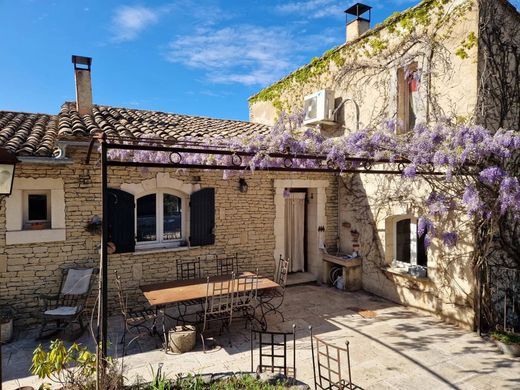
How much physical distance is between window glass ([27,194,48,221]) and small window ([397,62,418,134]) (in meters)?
6.73

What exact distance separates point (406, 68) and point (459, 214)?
2990 mm

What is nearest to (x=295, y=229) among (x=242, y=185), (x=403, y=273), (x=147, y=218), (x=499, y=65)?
(x=242, y=185)

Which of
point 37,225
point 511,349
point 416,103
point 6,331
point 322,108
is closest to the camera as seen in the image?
point 511,349

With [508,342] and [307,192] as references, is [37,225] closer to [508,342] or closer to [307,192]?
[307,192]

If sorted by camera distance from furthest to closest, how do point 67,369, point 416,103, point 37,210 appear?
point 416,103 < point 37,210 < point 67,369

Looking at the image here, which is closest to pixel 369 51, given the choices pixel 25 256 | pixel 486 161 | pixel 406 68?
pixel 406 68

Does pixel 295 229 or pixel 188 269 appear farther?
pixel 295 229

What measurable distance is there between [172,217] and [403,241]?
4877 millimetres

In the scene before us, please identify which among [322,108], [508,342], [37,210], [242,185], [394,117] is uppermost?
[322,108]

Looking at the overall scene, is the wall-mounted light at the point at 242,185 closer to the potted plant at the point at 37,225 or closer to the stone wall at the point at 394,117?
the stone wall at the point at 394,117

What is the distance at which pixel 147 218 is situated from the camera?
6934mm

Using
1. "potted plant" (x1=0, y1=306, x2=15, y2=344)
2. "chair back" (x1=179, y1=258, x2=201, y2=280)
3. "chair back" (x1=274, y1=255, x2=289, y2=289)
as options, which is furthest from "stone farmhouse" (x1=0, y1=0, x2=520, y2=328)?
"chair back" (x1=274, y1=255, x2=289, y2=289)

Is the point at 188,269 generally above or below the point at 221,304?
above

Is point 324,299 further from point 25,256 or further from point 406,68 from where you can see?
point 25,256
